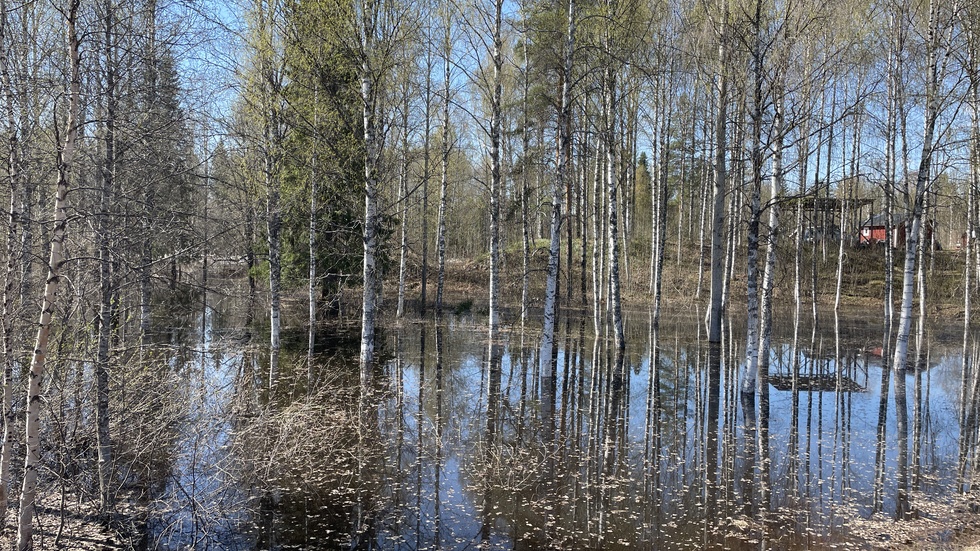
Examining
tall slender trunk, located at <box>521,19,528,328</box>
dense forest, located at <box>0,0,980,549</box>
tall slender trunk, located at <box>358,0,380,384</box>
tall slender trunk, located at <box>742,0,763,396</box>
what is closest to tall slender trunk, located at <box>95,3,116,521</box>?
dense forest, located at <box>0,0,980,549</box>

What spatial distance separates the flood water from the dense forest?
2.08 ft

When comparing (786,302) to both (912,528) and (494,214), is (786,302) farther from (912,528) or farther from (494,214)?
(912,528)

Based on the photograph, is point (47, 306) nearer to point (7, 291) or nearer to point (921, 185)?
point (7, 291)

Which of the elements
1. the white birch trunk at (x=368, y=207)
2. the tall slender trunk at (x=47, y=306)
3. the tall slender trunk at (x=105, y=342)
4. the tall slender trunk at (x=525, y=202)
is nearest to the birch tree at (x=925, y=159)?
the tall slender trunk at (x=525, y=202)

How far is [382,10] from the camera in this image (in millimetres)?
12625

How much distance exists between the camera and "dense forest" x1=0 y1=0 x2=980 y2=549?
17.7 ft

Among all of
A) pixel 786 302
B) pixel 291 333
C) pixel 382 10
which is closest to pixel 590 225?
pixel 786 302

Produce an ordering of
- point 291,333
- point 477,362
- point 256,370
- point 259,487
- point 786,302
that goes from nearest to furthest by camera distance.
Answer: point 259,487
point 256,370
point 477,362
point 291,333
point 786,302

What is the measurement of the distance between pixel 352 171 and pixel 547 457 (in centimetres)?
948

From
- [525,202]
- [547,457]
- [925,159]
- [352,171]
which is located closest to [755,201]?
[925,159]

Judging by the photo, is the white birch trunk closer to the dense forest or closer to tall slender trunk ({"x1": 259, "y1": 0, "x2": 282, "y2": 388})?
the dense forest

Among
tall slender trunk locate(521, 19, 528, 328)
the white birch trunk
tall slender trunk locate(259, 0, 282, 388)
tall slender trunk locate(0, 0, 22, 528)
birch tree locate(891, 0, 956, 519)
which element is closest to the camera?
tall slender trunk locate(0, 0, 22, 528)

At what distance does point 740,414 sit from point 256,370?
30.4 ft

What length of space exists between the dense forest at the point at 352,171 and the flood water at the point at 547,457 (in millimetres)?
635
